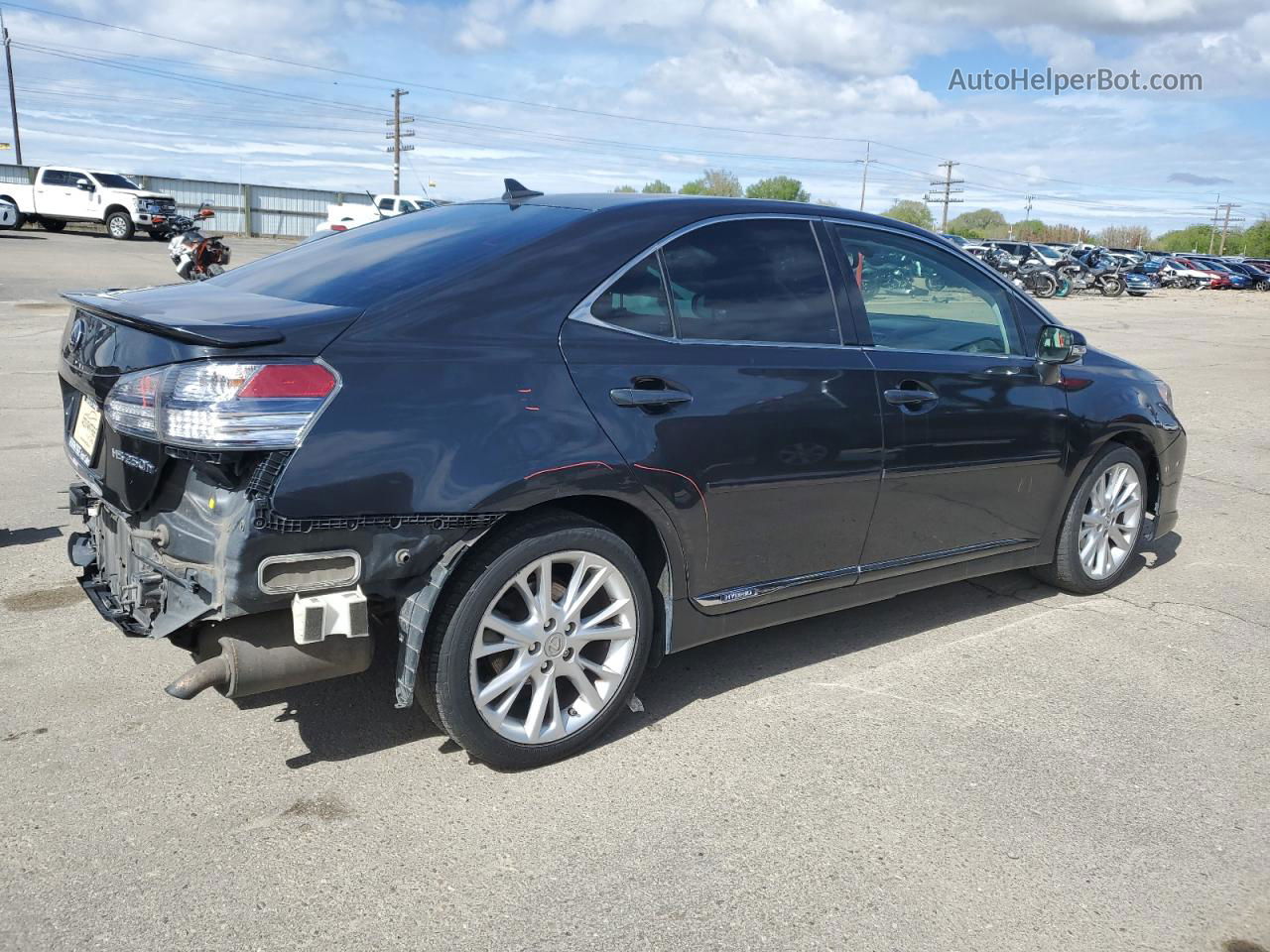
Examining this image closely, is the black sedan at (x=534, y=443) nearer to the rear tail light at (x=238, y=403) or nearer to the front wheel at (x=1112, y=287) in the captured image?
the rear tail light at (x=238, y=403)

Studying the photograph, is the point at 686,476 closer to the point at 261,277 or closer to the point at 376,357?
the point at 376,357

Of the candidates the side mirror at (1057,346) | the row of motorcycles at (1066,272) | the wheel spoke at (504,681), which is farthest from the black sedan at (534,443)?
the row of motorcycles at (1066,272)

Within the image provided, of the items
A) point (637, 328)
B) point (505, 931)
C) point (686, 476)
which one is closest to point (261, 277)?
point (637, 328)

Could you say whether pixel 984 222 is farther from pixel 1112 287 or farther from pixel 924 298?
pixel 924 298

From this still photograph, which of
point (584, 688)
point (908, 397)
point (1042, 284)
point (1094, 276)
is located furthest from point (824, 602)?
point (1094, 276)

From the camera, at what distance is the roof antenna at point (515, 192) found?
165 inches

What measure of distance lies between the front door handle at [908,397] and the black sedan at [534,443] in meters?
0.01

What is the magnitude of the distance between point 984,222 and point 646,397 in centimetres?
14113

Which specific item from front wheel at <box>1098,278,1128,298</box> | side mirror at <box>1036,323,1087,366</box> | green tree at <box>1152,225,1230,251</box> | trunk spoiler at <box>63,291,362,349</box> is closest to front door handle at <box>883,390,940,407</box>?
side mirror at <box>1036,323,1087,366</box>

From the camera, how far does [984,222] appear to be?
134250 millimetres

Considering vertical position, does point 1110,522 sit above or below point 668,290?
below

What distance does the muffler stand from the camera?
297cm

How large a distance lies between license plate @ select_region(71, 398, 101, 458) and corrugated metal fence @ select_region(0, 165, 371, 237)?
43.7 m

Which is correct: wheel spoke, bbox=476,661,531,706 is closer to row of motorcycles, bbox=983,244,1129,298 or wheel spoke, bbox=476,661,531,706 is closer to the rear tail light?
the rear tail light
